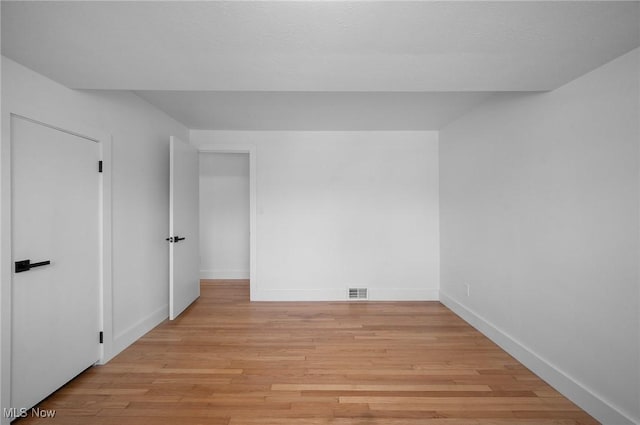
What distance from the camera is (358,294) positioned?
12.9 feet

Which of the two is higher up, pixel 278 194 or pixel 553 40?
pixel 553 40

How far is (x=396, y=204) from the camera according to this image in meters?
3.97

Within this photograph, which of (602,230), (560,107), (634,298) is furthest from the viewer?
(560,107)

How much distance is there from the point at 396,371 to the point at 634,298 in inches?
60.3

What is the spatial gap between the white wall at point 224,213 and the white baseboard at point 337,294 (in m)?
1.42

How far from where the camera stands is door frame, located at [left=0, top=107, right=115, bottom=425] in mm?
1570

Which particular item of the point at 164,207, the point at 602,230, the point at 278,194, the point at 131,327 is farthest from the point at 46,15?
the point at 602,230

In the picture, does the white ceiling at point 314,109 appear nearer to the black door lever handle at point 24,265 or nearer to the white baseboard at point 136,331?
the black door lever handle at point 24,265

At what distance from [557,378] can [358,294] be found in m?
2.27

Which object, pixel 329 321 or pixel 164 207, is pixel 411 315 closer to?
pixel 329 321

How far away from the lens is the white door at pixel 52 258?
5.53ft

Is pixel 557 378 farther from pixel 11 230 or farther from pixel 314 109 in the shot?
pixel 11 230

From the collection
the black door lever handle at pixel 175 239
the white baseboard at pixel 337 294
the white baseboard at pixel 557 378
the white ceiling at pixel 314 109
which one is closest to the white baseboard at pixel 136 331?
the black door lever handle at pixel 175 239

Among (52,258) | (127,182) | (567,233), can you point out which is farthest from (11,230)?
(567,233)
